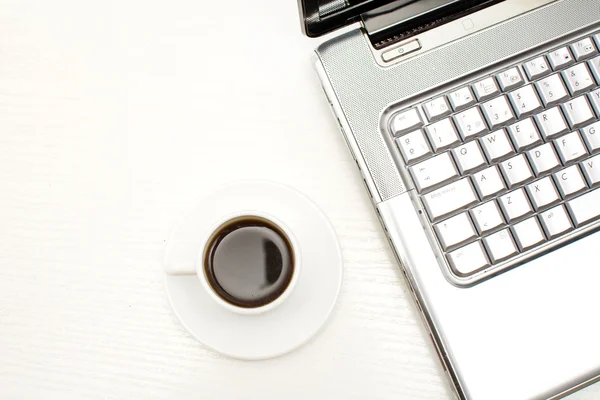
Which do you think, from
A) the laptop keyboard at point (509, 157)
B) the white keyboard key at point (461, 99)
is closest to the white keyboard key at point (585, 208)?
the laptop keyboard at point (509, 157)

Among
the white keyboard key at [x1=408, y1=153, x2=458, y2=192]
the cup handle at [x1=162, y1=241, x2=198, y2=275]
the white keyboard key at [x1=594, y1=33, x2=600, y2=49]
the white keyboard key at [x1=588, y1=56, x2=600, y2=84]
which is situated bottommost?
the white keyboard key at [x1=408, y1=153, x2=458, y2=192]

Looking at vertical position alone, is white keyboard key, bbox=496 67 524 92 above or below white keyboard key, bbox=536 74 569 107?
above

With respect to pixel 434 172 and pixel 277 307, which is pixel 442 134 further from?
pixel 277 307

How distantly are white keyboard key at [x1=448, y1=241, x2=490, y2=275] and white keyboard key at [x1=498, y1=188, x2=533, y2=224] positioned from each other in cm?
3

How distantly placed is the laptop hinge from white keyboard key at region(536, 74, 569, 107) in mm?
79

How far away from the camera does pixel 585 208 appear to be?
40 centimetres

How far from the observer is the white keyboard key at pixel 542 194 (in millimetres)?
394

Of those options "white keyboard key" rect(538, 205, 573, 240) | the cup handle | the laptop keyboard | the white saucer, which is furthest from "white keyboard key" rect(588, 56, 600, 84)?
the cup handle

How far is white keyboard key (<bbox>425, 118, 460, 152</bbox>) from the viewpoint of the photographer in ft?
1.31

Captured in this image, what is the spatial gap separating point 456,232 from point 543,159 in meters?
0.09

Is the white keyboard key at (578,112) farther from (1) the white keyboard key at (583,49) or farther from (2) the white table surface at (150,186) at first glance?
(2) the white table surface at (150,186)

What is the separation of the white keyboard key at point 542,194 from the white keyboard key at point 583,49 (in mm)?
104

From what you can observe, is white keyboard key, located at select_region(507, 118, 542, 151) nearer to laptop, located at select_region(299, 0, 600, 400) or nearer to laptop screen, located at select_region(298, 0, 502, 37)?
laptop, located at select_region(299, 0, 600, 400)

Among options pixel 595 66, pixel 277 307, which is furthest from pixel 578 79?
pixel 277 307
